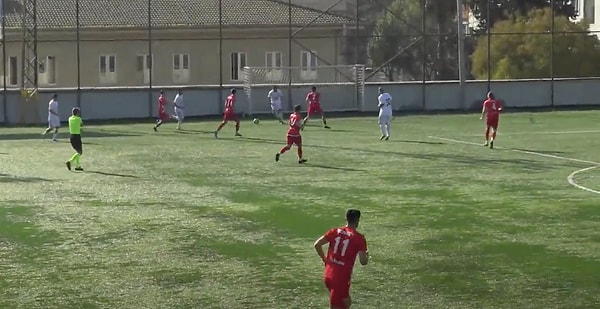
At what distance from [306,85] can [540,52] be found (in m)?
12.7

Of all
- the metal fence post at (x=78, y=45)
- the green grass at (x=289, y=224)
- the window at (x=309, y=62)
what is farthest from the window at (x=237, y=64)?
the green grass at (x=289, y=224)

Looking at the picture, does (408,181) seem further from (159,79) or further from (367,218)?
(159,79)

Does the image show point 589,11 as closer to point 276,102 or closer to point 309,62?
point 309,62

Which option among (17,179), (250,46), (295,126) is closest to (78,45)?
(250,46)

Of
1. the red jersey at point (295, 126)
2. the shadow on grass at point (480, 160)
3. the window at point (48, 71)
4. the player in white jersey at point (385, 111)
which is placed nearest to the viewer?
the shadow on grass at point (480, 160)

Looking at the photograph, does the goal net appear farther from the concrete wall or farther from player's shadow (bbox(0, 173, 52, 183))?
player's shadow (bbox(0, 173, 52, 183))

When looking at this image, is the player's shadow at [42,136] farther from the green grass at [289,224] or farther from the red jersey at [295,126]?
the red jersey at [295,126]

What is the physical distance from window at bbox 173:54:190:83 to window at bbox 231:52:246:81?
88.4 inches

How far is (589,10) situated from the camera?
78.2 m

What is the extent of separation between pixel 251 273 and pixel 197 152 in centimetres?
1951

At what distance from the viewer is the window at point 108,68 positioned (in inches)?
2319

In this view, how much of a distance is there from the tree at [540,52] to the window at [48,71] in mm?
21705

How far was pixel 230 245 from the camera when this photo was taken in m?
20.4

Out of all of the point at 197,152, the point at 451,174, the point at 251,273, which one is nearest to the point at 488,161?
the point at 451,174
